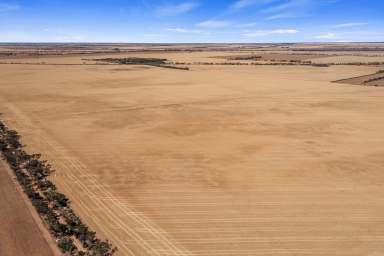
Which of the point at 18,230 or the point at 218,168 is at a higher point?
the point at 218,168

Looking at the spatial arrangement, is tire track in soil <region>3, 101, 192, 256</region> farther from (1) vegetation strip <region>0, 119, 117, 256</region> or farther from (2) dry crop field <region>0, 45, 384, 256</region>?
(1) vegetation strip <region>0, 119, 117, 256</region>

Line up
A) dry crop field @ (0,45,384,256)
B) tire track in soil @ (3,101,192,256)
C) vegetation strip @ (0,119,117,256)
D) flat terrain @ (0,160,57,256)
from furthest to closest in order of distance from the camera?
dry crop field @ (0,45,384,256) < tire track in soil @ (3,101,192,256) < vegetation strip @ (0,119,117,256) < flat terrain @ (0,160,57,256)

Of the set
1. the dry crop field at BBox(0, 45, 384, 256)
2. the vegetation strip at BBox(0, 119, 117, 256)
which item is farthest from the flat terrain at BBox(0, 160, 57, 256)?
the dry crop field at BBox(0, 45, 384, 256)

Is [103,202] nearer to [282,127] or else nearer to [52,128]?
[52,128]

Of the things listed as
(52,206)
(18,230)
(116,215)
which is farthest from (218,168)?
(18,230)

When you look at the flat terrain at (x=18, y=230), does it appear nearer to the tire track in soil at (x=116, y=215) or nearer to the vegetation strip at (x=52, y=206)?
the vegetation strip at (x=52, y=206)

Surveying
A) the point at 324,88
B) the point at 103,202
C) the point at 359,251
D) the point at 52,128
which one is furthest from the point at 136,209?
the point at 324,88

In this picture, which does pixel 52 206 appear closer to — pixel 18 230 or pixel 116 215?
pixel 18 230

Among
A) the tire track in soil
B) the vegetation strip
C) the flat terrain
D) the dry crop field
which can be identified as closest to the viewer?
the flat terrain
